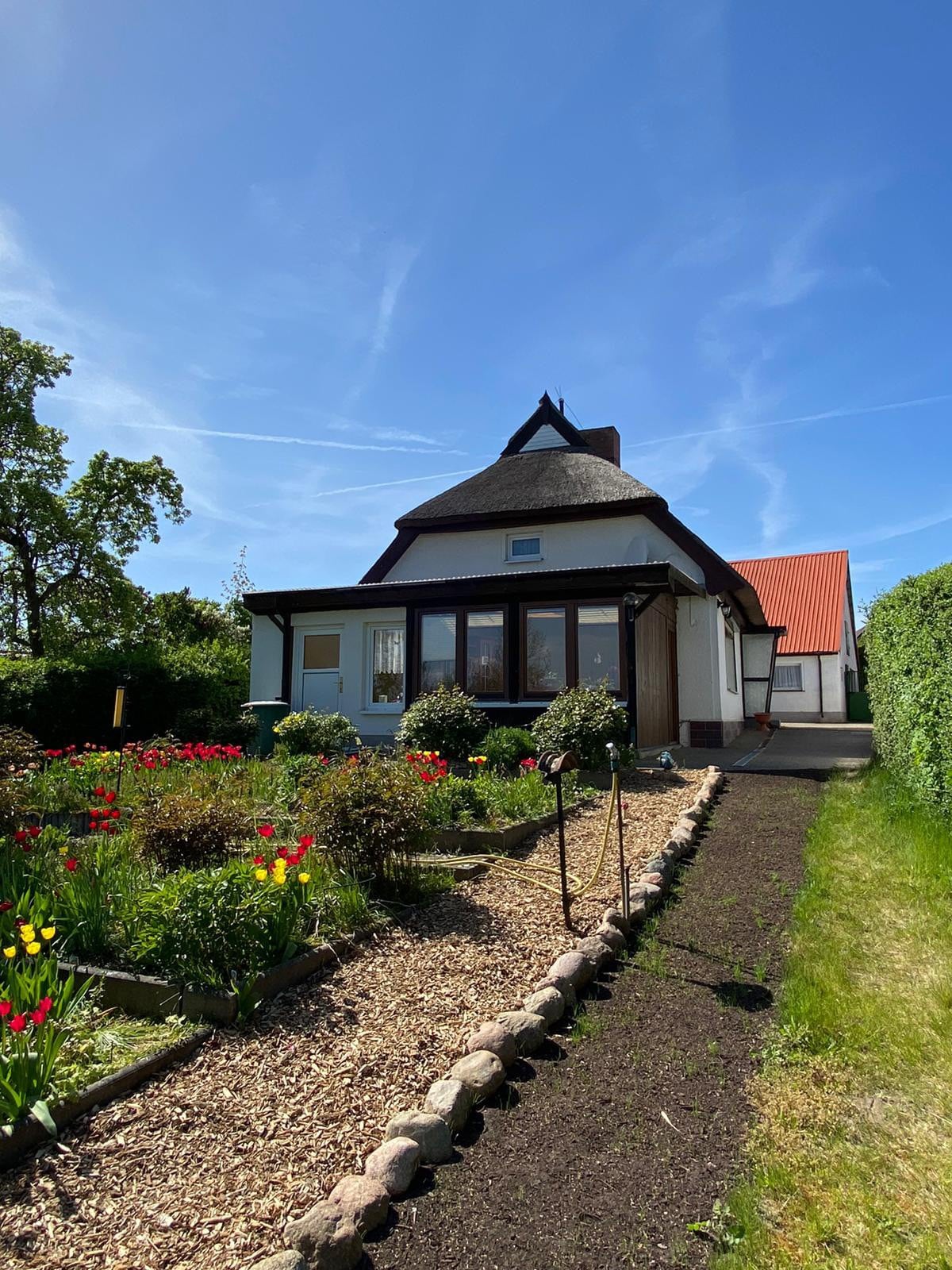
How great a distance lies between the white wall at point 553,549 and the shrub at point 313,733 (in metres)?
5.56

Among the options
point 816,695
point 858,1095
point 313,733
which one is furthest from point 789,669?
point 858,1095

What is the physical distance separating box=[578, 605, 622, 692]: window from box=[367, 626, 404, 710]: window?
3.79m

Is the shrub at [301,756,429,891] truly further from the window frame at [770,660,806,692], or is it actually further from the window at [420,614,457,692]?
the window frame at [770,660,806,692]

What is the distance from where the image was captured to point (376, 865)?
5.02 metres

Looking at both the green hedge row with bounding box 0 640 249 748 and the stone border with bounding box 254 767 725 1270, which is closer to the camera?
the stone border with bounding box 254 767 725 1270

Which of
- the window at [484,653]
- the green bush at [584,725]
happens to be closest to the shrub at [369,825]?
the green bush at [584,725]

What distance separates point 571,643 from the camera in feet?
41.1

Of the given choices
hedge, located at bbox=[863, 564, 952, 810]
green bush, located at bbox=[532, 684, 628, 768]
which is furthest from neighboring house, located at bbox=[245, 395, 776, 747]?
hedge, located at bbox=[863, 564, 952, 810]

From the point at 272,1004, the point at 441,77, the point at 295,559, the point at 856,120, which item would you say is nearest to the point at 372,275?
the point at 441,77

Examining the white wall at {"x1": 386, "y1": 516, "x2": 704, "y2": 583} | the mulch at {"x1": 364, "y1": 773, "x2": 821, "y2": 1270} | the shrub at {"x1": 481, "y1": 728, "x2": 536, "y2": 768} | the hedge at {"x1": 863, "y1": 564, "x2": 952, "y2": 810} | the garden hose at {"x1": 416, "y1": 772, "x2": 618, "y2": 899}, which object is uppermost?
the white wall at {"x1": 386, "y1": 516, "x2": 704, "y2": 583}

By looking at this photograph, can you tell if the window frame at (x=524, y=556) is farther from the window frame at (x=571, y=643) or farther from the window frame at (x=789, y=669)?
the window frame at (x=789, y=669)

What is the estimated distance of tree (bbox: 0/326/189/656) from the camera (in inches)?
866

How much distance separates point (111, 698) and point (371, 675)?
4622 mm

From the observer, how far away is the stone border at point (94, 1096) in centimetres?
243
